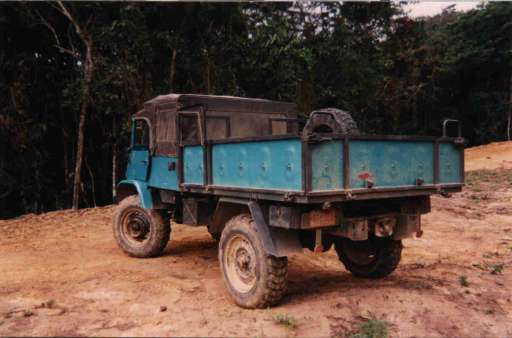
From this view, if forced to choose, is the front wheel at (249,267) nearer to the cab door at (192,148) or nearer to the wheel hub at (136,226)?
the cab door at (192,148)

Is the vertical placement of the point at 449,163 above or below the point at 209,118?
below

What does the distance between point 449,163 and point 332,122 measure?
143 centimetres

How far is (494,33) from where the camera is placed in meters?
25.6

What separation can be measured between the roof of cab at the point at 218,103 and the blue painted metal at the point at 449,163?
283 centimetres

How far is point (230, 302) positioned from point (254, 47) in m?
10.3

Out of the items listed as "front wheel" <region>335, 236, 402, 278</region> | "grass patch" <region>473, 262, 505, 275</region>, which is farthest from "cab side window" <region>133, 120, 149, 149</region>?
"grass patch" <region>473, 262, 505, 275</region>

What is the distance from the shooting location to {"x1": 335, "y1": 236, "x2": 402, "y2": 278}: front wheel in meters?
6.07

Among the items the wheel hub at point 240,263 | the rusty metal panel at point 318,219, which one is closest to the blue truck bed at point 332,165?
the rusty metal panel at point 318,219

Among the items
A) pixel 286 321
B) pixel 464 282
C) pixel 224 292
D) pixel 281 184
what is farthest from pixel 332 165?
pixel 464 282

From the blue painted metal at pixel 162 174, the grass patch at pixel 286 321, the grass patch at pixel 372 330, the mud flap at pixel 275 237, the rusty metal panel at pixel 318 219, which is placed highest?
the blue painted metal at pixel 162 174

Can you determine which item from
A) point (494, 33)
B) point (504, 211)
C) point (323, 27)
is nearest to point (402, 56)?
point (494, 33)

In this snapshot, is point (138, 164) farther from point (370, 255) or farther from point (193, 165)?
point (370, 255)

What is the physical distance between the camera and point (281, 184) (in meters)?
4.59

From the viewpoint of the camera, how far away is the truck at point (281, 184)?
4.53 metres
